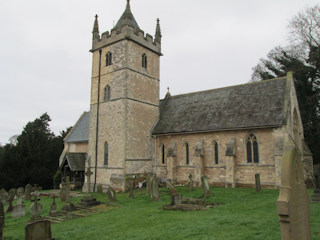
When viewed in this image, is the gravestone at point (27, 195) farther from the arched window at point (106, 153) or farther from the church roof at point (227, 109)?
the church roof at point (227, 109)

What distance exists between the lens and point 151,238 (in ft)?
22.8

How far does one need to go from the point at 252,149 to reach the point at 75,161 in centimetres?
1696

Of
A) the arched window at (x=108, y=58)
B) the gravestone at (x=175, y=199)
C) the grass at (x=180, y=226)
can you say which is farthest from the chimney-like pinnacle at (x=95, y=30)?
the gravestone at (x=175, y=199)

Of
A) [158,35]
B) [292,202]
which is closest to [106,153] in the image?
[158,35]

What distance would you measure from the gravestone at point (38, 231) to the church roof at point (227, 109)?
1504cm

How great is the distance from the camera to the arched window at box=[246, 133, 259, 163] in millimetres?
18053

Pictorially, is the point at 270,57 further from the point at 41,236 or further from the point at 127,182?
the point at 41,236

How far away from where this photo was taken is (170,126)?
2291 centimetres

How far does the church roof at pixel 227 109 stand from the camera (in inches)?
725

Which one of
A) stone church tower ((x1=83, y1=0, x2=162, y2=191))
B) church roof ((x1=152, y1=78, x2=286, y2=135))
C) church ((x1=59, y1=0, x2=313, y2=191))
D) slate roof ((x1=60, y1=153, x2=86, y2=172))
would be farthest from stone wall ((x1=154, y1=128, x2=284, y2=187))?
slate roof ((x1=60, y1=153, x2=86, y2=172))

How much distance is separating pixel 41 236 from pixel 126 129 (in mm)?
14074

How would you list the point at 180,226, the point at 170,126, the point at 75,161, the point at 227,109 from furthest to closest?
the point at 75,161 → the point at 170,126 → the point at 227,109 → the point at 180,226

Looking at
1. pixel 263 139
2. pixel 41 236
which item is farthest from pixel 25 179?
pixel 263 139

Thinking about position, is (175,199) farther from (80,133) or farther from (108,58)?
(80,133)
